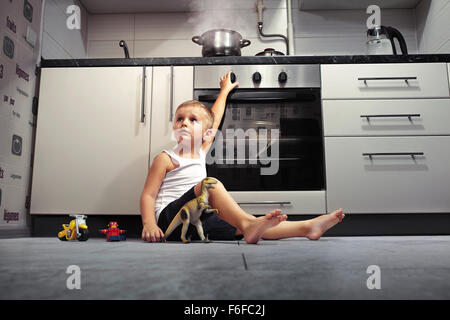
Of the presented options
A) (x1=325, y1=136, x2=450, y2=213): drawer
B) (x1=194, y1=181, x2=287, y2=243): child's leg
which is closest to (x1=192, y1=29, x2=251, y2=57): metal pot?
(x1=325, y1=136, x2=450, y2=213): drawer

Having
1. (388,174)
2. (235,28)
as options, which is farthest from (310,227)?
(235,28)

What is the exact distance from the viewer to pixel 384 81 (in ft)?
6.32

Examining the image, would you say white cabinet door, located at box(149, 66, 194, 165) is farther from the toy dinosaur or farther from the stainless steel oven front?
the toy dinosaur

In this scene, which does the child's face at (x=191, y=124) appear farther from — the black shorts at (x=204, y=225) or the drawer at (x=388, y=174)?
the drawer at (x=388, y=174)

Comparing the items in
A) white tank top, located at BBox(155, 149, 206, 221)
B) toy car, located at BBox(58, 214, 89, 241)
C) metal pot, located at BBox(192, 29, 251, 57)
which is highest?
metal pot, located at BBox(192, 29, 251, 57)

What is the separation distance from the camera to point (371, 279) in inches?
19.3

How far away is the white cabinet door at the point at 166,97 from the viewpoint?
1907mm

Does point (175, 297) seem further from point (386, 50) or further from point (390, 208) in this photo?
point (386, 50)

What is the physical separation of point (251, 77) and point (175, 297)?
1666mm

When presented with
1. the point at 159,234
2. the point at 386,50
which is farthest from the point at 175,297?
the point at 386,50

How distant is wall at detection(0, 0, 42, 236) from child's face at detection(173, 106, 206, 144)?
0.79m

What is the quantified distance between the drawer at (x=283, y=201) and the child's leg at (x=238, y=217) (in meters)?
0.51

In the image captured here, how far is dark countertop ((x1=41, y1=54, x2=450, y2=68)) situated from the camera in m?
1.94

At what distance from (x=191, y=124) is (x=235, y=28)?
3.98 feet
